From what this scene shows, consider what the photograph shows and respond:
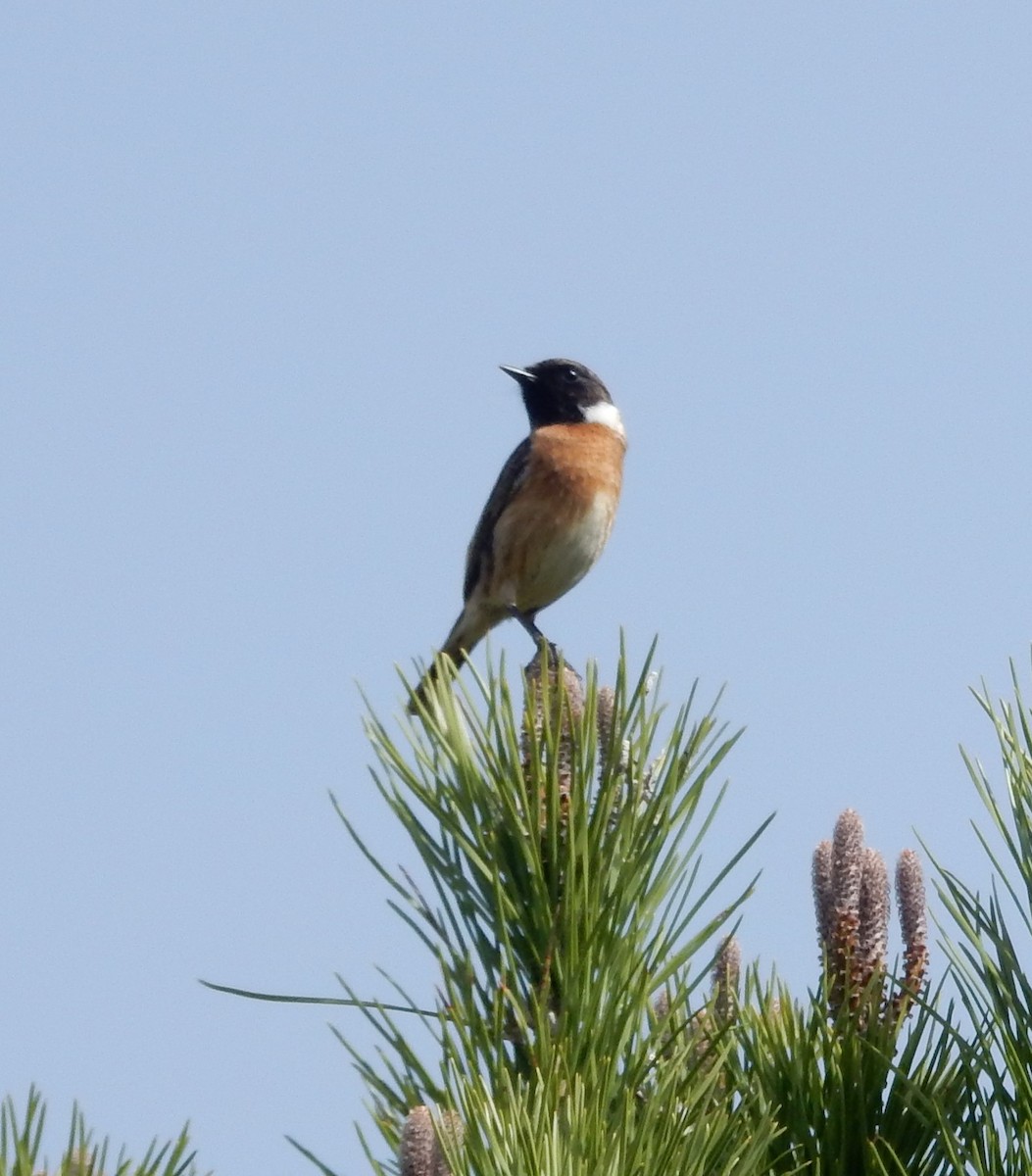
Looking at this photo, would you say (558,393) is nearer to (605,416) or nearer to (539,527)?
(605,416)

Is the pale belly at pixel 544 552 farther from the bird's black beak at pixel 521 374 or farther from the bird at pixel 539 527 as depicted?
the bird's black beak at pixel 521 374

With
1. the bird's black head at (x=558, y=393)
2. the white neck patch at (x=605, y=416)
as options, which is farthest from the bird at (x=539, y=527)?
the bird's black head at (x=558, y=393)

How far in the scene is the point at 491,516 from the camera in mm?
8922

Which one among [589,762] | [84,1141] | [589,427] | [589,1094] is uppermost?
[589,427]

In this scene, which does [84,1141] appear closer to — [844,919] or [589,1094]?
[589,1094]

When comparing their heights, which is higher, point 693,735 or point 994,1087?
point 693,735

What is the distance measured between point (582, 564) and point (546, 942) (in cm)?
628

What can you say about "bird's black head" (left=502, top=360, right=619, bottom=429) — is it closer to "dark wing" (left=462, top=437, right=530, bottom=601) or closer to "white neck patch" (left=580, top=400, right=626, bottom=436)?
"white neck patch" (left=580, top=400, right=626, bottom=436)

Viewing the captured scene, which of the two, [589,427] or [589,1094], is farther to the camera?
[589,427]

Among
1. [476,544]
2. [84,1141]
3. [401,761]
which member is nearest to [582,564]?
[476,544]

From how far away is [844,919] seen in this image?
2.41 metres

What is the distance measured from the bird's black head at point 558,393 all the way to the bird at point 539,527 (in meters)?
0.57

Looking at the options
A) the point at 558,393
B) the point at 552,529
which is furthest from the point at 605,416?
the point at 552,529

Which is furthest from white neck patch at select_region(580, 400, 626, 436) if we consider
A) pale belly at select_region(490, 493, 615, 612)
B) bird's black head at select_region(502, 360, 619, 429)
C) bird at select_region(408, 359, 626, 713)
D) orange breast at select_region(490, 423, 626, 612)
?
pale belly at select_region(490, 493, 615, 612)
